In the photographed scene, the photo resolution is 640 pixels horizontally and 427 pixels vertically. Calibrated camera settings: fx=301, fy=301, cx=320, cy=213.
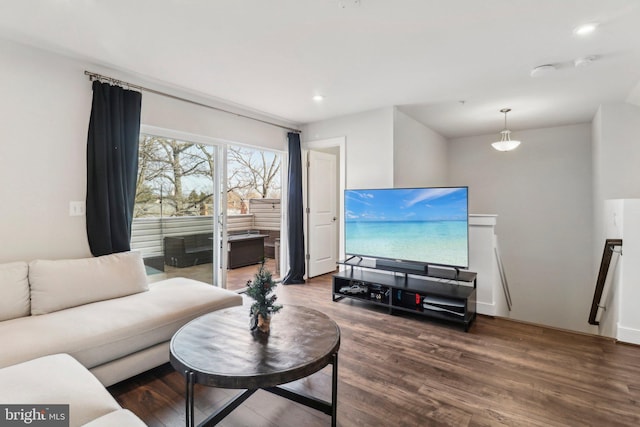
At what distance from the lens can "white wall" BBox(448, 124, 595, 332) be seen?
4.84 metres

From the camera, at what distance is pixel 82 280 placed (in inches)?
91.7

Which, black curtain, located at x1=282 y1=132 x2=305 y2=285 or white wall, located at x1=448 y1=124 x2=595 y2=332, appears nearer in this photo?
black curtain, located at x1=282 y1=132 x2=305 y2=285

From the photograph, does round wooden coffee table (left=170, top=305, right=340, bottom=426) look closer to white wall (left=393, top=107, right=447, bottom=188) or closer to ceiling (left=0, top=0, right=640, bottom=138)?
ceiling (left=0, top=0, right=640, bottom=138)

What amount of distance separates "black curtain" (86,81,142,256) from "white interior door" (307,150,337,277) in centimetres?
260

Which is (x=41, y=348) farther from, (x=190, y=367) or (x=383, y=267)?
(x=383, y=267)

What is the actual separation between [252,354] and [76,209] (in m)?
2.27

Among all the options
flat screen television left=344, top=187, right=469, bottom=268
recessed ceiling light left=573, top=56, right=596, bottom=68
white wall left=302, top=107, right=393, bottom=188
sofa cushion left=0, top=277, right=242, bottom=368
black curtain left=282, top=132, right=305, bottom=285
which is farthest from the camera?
black curtain left=282, top=132, right=305, bottom=285

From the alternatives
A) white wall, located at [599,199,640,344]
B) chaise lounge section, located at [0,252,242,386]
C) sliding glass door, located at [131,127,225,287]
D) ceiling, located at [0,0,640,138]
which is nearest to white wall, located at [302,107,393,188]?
ceiling, located at [0,0,640,138]

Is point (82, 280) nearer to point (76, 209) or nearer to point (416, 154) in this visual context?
point (76, 209)

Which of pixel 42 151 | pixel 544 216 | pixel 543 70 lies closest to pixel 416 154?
pixel 543 70

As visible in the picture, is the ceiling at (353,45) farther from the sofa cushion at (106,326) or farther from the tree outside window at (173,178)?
the sofa cushion at (106,326)

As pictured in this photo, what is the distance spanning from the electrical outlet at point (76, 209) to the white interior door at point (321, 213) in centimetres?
295

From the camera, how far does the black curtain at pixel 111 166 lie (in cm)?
270

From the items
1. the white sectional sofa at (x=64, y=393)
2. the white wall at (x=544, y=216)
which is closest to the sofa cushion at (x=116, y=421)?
the white sectional sofa at (x=64, y=393)
